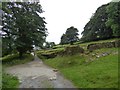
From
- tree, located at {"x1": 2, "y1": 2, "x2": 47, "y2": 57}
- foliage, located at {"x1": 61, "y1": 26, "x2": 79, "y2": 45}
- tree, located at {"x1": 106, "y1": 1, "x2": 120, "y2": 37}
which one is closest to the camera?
tree, located at {"x1": 106, "y1": 1, "x2": 120, "y2": 37}

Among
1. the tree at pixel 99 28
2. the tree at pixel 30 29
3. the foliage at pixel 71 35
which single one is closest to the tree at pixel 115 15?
the tree at pixel 30 29

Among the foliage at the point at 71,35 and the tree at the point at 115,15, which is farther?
the foliage at the point at 71,35

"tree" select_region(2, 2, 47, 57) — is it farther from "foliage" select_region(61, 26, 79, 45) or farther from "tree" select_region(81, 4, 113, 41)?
"foliage" select_region(61, 26, 79, 45)

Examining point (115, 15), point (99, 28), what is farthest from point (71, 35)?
point (115, 15)

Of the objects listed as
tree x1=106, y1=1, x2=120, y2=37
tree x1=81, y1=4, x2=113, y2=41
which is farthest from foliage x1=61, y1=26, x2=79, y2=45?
tree x1=106, y1=1, x2=120, y2=37

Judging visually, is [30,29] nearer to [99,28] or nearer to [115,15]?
[115,15]

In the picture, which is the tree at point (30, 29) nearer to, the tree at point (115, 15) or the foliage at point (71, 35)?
the tree at point (115, 15)

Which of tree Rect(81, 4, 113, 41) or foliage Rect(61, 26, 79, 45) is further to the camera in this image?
foliage Rect(61, 26, 79, 45)

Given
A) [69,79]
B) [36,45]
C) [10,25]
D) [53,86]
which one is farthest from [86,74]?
[36,45]

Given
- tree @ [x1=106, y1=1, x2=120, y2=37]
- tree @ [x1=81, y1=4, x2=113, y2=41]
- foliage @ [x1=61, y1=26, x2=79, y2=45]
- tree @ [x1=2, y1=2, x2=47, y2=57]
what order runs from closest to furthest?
tree @ [x1=106, y1=1, x2=120, y2=37], tree @ [x1=2, y1=2, x2=47, y2=57], tree @ [x1=81, y1=4, x2=113, y2=41], foliage @ [x1=61, y1=26, x2=79, y2=45]

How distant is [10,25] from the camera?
27.6 meters

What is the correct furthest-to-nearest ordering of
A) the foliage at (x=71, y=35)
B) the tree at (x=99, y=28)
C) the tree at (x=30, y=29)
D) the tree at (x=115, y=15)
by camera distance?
the foliage at (x=71, y=35) < the tree at (x=99, y=28) < the tree at (x=30, y=29) < the tree at (x=115, y=15)

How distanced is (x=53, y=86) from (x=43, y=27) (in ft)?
111

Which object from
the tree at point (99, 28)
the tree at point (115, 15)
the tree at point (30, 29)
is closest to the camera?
the tree at point (115, 15)
